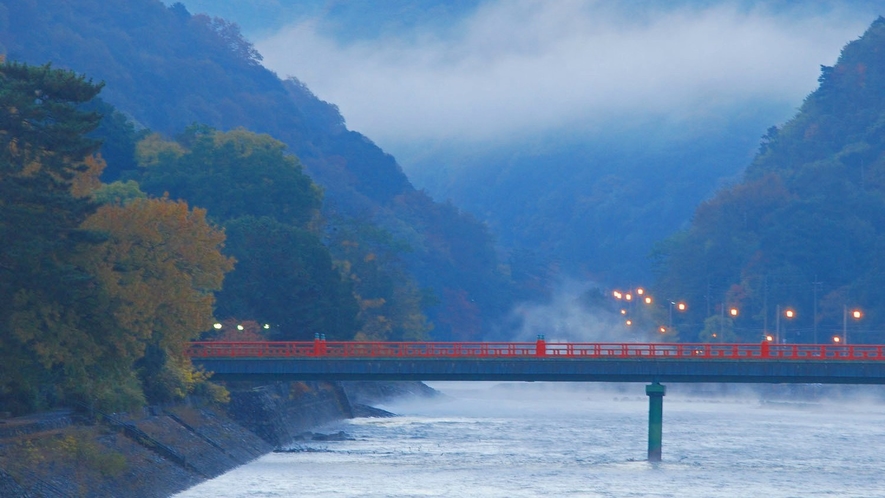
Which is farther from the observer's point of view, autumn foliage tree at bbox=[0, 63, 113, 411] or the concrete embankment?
autumn foliage tree at bbox=[0, 63, 113, 411]

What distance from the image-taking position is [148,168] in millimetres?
134750

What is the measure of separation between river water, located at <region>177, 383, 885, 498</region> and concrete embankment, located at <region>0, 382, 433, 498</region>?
1.68 m

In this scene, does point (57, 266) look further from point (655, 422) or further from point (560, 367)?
point (655, 422)

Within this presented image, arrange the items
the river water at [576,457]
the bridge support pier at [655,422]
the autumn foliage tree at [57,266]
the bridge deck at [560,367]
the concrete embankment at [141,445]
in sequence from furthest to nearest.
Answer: the bridge support pier at [655,422]
the bridge deck at [560,367]
the river water at [576,457]
the autumn foliage tree at [57,266]
the concrete embankment at [141,445]

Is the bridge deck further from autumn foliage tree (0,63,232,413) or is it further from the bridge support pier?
autumn foliage tree (0,63,232,413)

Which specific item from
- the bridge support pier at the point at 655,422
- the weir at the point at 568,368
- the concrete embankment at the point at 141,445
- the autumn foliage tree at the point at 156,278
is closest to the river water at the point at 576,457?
the bridge support pier at the point at 655,422

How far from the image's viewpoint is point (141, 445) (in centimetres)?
6469

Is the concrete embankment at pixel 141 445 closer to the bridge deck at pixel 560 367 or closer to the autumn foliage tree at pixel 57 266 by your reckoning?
the autumn foliage tree at pixel 57 266

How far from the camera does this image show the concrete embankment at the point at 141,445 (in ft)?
168

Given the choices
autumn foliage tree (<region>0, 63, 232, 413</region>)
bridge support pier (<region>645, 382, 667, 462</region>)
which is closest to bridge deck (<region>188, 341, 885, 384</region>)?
bridge support pier (<region>645, 382, 667, 462</region>)

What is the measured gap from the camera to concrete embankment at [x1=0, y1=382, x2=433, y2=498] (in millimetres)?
51344

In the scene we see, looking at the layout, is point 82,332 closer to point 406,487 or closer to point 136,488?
point 136,488

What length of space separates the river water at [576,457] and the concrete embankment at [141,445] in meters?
1.68

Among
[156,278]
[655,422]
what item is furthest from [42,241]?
[655,422]
